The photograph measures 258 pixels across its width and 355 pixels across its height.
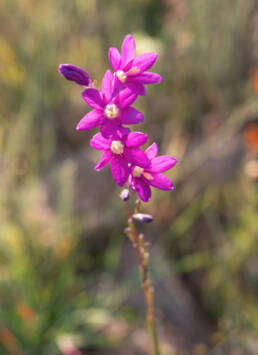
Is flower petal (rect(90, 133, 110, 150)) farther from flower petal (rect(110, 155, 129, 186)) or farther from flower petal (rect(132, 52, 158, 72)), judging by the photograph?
flower petal (rect(132, 52, 158, 72))

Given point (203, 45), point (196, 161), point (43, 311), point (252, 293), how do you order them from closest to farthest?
1. point (43, 311)
2. point (252, 293)
3. point (196, 161)
4. point (203, 45)

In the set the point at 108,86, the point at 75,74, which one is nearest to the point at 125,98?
the point at 108,86

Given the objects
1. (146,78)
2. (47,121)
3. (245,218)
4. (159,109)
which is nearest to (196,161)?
(245,218)

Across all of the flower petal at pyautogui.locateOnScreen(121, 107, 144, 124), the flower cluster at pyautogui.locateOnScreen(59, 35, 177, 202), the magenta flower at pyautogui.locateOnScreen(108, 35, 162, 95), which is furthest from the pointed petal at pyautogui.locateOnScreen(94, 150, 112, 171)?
the magenta flower at pyautogui.locateOnScreen(108, 35, 162, 95)

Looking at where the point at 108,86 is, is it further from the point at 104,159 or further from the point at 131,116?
the point at 104,159

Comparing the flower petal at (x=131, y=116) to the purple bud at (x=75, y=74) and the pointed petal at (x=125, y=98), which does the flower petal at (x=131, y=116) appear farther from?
the purple bud at (x=75, y=74)

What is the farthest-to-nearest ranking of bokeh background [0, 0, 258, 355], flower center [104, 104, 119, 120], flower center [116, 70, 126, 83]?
bokeh background [0, 0, 258, 355], flower center [116, 70, 126, 83], flower center [104, 104, 119, 120]

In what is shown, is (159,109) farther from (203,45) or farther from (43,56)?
(43,56)
